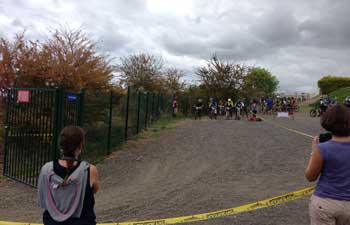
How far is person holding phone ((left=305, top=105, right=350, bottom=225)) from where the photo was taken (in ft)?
10.3

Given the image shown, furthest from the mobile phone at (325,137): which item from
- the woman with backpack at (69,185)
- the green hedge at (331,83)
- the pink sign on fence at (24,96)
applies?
the green hedge at (331,83)

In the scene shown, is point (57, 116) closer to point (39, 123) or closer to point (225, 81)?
point (39, 123)

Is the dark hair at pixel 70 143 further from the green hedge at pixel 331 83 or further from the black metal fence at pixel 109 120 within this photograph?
the green hedge at pixel 331 83

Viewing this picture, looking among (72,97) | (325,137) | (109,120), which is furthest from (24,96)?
(325,137)

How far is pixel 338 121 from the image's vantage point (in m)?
Answer: 3.14

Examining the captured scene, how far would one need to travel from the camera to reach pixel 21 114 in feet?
31.4

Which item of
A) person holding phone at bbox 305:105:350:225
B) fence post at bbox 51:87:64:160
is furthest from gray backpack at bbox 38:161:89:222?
fence post at bbox 51:87:64:160

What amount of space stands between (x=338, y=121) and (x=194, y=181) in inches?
241

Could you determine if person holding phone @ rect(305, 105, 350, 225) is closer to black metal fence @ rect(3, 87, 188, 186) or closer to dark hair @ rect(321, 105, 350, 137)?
dark hair @ rect(321, 105, 350, 137)

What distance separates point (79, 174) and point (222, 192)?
501 cm

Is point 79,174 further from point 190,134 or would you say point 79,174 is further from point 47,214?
point 190,134

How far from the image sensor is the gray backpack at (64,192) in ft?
10.3

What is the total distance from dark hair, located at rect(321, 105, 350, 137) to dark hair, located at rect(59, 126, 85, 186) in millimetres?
1915

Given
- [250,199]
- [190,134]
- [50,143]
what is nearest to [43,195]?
[250,199]
